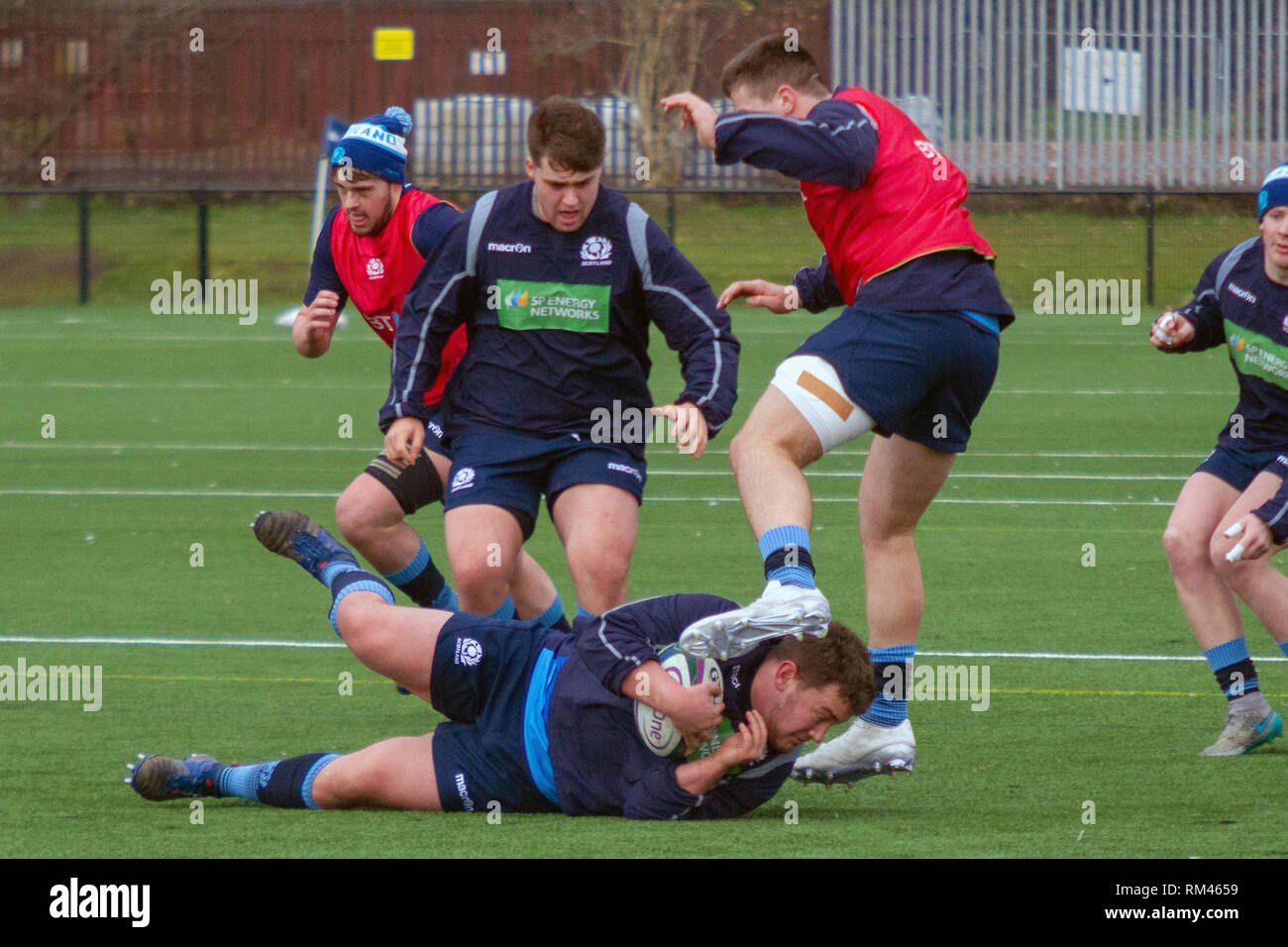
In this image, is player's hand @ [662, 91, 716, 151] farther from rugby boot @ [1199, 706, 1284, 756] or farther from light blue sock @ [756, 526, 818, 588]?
rugby boot @ [1199, 706, 1284, 756]

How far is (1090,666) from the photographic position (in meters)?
7.69

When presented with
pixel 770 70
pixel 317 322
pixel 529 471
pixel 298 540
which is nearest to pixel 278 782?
pixel 298 540

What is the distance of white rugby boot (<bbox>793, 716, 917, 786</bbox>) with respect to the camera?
19.4 ft

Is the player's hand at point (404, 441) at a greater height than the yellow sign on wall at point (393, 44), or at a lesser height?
lesser

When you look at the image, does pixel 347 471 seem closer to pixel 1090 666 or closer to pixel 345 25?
pixel 1090 666

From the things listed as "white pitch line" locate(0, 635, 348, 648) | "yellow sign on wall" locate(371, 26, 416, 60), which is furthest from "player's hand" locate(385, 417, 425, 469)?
"yellow sign on wall" locate(371, 26, 416, 60)

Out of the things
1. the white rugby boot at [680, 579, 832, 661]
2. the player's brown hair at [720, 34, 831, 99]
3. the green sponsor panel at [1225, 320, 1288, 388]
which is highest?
the player's brown hair at [720, 34, 831, 99]

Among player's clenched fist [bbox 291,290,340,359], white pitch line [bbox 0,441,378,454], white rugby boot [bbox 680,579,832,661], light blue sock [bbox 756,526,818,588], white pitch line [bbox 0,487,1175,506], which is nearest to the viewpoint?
white rugby boot [bbox 680,579,832,661]

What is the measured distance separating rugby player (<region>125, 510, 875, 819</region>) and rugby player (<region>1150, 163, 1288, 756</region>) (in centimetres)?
172

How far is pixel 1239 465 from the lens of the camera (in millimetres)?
6465

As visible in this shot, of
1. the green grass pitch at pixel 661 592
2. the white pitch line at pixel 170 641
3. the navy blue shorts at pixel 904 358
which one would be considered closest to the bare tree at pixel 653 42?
the green grass pitch at pixel 661 592

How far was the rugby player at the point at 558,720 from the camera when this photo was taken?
511cm

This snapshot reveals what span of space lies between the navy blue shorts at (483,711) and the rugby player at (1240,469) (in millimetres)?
2256

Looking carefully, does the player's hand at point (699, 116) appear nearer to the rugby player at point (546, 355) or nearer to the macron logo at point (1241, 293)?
the rugby player at point (546, 355)
